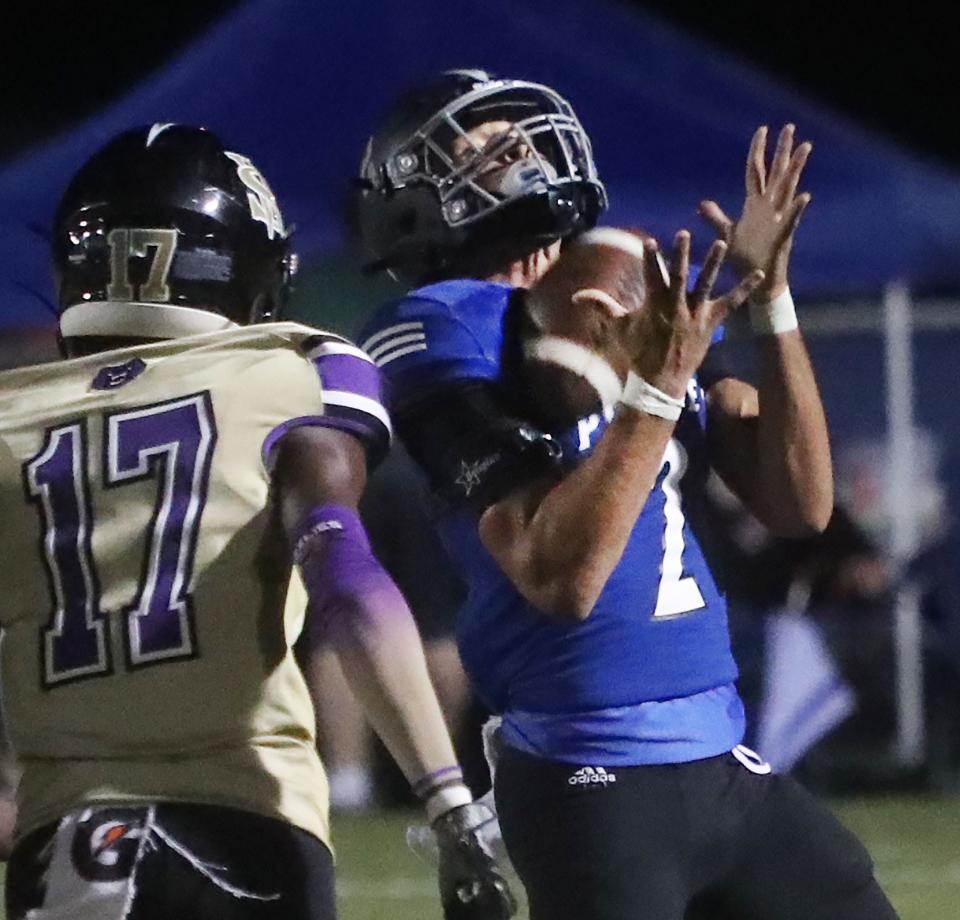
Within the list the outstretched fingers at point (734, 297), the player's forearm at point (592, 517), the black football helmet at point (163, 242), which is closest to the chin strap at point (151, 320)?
the black football helmet at point (163, 242)

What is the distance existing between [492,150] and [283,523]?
3.09 ft

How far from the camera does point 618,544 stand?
2605mm

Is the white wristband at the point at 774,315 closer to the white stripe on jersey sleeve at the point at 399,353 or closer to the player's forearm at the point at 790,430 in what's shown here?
the player's forearm at the point at 790,430

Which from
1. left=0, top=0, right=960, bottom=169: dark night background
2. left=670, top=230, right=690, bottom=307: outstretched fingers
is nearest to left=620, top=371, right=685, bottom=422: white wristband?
left=670, top=230, right=690, bottom=307: outstretched fingers

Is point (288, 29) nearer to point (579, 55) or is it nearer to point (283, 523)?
point (579, 55)

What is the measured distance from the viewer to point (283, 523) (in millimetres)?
2346

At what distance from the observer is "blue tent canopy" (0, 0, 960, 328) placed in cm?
732

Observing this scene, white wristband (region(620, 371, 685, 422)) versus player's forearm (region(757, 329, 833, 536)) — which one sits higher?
white wristband (region(620, 371, 685, 422))

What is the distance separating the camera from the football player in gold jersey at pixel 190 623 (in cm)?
225

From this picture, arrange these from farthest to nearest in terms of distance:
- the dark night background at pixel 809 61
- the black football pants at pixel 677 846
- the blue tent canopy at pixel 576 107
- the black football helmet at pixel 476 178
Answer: the dark night background at pixel 809 61
the blue tent canopy at pixel 576 107
the black football helmet at pixel 476 178
the black football pants at pixel 677 846

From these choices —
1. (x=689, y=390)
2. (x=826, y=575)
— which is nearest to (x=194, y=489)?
(x=689, y=390)

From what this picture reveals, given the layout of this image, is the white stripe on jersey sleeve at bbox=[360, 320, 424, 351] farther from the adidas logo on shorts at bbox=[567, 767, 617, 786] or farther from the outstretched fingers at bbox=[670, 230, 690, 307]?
the adidas logo on shorts at bbox=[567, 767, 617, 786]

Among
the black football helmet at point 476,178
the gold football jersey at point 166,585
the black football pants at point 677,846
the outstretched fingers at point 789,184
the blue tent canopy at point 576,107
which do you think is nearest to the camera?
the gold football jersey at point 166,585

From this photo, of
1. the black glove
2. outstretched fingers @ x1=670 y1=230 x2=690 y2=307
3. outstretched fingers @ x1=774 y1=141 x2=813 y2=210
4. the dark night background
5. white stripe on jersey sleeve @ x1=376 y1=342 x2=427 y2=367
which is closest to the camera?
the black glove
